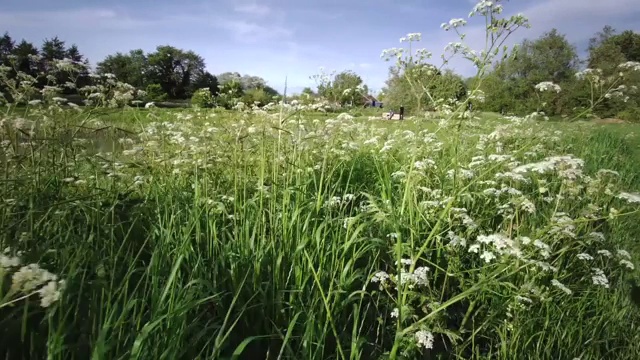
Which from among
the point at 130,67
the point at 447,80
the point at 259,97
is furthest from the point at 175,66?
the point at 447,80

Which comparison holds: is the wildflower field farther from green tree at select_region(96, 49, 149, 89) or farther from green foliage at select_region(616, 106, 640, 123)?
green tree at select_region(96, 49, 149, 89)

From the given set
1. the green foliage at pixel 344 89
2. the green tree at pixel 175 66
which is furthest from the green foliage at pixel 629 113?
the green tree at pixel 175 66

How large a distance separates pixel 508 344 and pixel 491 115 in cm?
A: 714

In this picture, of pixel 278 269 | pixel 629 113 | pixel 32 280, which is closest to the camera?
pixel 32 280

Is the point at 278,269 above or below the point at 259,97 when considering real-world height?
A: below

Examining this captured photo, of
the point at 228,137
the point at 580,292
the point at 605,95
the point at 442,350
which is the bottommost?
the point at 442,350

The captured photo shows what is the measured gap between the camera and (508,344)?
2.08m

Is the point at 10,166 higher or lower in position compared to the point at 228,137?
lower

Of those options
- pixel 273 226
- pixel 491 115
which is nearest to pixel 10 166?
pixel 273 226

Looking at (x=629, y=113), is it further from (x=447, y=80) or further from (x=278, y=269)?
(x=278, y=269)

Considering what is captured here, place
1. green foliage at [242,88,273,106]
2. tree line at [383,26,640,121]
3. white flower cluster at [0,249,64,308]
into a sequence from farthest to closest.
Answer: green foliage at [242,88,273,106], tree line at [383,26,640,121], white flower cluster at [0,249,64,308]

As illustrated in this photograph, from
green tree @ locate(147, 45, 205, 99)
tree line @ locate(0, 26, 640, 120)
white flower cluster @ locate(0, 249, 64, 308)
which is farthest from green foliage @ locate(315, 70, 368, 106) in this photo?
green tree @ locate(147, 45, 205, 99)

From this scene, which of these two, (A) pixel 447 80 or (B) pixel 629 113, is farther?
(B) pixel 629 113

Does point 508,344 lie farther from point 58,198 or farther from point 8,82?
point 8,82
